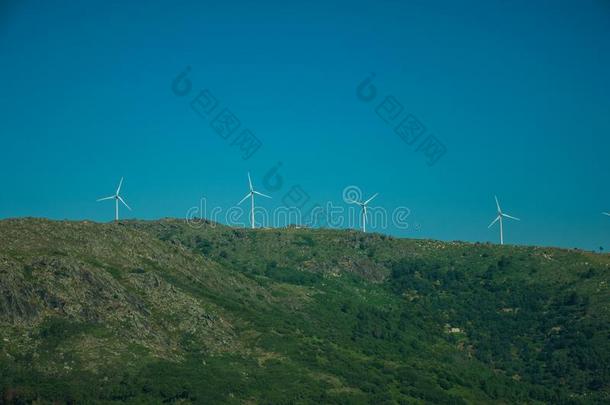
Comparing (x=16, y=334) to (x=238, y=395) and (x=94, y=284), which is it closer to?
(x=94, y=284)

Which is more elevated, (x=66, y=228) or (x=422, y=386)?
(x=66, y=228)

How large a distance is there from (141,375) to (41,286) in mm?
28234

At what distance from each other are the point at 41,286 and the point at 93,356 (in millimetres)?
19800

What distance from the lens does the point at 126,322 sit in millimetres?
158500

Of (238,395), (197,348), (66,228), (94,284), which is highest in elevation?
(66,228)

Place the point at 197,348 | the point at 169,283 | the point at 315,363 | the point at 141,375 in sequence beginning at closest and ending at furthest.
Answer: the point at 141,375 < the point at 197,348 < the point at 315,363 < the point at 169,283

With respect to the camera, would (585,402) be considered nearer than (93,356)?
No

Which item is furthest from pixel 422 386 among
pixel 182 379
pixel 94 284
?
pixel 94 284

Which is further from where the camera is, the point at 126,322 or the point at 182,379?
the point at 126,322

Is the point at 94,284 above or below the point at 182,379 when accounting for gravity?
above

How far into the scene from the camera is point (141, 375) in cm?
14300

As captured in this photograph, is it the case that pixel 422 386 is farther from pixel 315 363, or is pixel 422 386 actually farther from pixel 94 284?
pixel 94 284

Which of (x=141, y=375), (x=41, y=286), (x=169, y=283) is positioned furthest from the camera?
(x=169, y=283)

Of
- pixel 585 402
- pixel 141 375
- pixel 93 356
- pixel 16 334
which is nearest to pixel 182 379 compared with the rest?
pixel 141 375
